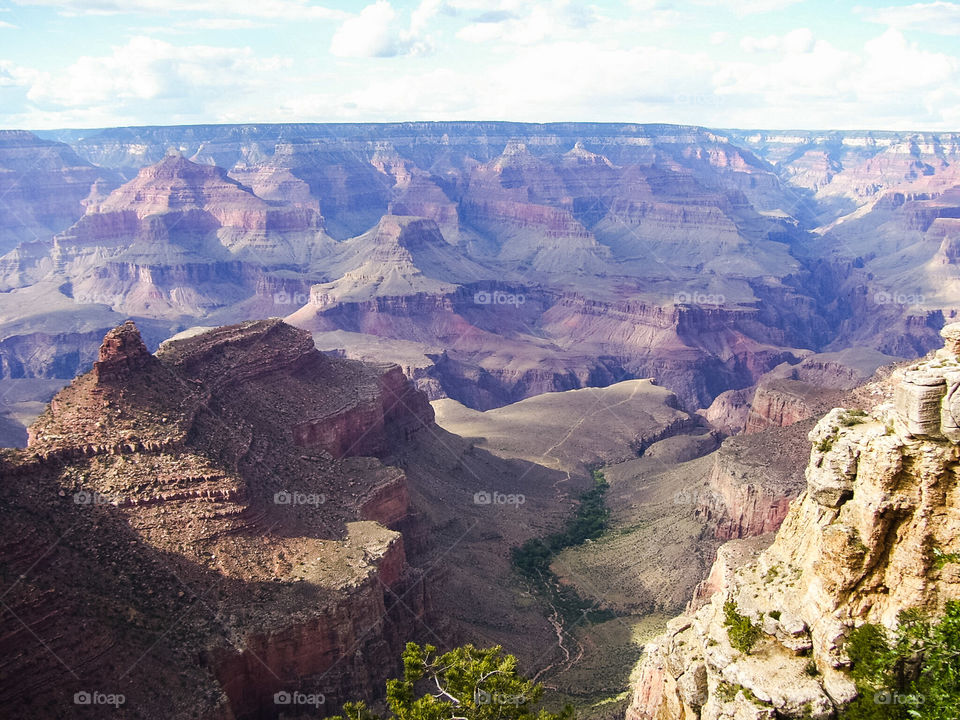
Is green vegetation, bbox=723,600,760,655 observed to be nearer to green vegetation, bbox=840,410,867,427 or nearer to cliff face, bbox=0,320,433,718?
green vegetation, bbox=840,410,867,427

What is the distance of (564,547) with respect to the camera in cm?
7206

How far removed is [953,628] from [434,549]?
4526 cm

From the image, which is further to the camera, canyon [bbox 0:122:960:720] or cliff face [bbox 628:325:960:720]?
canyon [bbox 0:122:960:720]

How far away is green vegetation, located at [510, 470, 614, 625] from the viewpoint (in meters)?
61.2

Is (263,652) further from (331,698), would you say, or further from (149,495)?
(149,495)

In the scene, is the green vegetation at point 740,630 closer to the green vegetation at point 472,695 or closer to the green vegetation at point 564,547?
the green vegetation at point 472,695

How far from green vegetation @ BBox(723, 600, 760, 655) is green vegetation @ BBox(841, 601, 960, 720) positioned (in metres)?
2.97

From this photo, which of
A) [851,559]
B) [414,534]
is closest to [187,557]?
[414,534]

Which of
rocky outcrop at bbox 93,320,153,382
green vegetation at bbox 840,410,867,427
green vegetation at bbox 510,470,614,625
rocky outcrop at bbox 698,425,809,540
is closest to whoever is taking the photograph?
green vegetation at bbox 840,410,867,427

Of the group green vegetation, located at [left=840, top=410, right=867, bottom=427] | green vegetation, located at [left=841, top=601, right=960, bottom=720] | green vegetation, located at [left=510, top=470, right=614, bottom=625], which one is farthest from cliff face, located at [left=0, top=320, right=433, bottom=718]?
green vegetation, located at [left=840, top=410, right=867, bottom=427]

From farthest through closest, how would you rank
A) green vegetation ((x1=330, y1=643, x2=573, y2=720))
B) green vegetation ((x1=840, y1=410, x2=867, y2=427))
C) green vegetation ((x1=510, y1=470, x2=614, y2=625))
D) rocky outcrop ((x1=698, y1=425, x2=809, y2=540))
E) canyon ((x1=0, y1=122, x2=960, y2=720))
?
rocky outcrop ((x1=698, y1=425, x2=809, y2=540)), green vegetation ((x1=510, y1=470, x2=614, y2=625)), green vegetation ((x1=330, y1=643, x2=573, y2=720)), green vegetation ((x1=840, y1=410, x2=867, y2=427)), canyon ((x1=0, y1=122, x2=960, y2=720))

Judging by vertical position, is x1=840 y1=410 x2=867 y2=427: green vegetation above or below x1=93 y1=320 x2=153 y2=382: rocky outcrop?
above

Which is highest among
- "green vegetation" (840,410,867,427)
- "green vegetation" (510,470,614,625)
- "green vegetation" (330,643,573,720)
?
"green vegetation" (840,410,867,427)

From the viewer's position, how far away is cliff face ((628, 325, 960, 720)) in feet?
72.8
